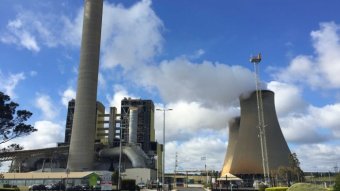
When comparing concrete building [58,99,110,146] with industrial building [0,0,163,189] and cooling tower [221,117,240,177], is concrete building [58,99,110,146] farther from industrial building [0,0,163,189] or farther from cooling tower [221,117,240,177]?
cooling tower [221,117,240,177]

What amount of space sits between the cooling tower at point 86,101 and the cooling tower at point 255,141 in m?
35.7

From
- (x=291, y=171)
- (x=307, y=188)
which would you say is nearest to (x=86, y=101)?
(x=291, y=171)

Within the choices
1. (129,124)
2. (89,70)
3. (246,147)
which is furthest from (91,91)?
(246,147)

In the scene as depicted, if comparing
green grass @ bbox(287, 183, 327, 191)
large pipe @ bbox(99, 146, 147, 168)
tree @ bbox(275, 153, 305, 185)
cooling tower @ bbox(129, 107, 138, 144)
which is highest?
cooling tower @ bbox(129, 107, 138, 144)

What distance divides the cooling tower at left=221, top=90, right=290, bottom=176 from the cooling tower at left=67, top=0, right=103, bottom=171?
35.7 metres

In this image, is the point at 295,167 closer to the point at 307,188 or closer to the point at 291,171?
the point at 291,171

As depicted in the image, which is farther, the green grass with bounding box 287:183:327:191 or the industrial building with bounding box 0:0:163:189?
the industrial building with bounding box 0:0:163:189

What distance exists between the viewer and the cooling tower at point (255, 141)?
86556mm

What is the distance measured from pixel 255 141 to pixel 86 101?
4138cm

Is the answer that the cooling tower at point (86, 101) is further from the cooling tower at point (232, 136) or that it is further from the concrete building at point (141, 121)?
the cooling tower at point (232, 136)

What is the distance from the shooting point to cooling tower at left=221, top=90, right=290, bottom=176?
86.6m

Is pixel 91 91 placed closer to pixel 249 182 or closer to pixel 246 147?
pixel 246 147

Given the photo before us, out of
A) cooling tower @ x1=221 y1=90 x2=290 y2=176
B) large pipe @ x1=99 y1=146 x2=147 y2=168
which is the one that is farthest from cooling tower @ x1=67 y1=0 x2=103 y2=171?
cooling tower @ x1=221 y1=90 x2=290 y2=176

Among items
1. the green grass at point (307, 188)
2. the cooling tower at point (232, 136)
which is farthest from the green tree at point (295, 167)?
the green grass at point (307, 188)
